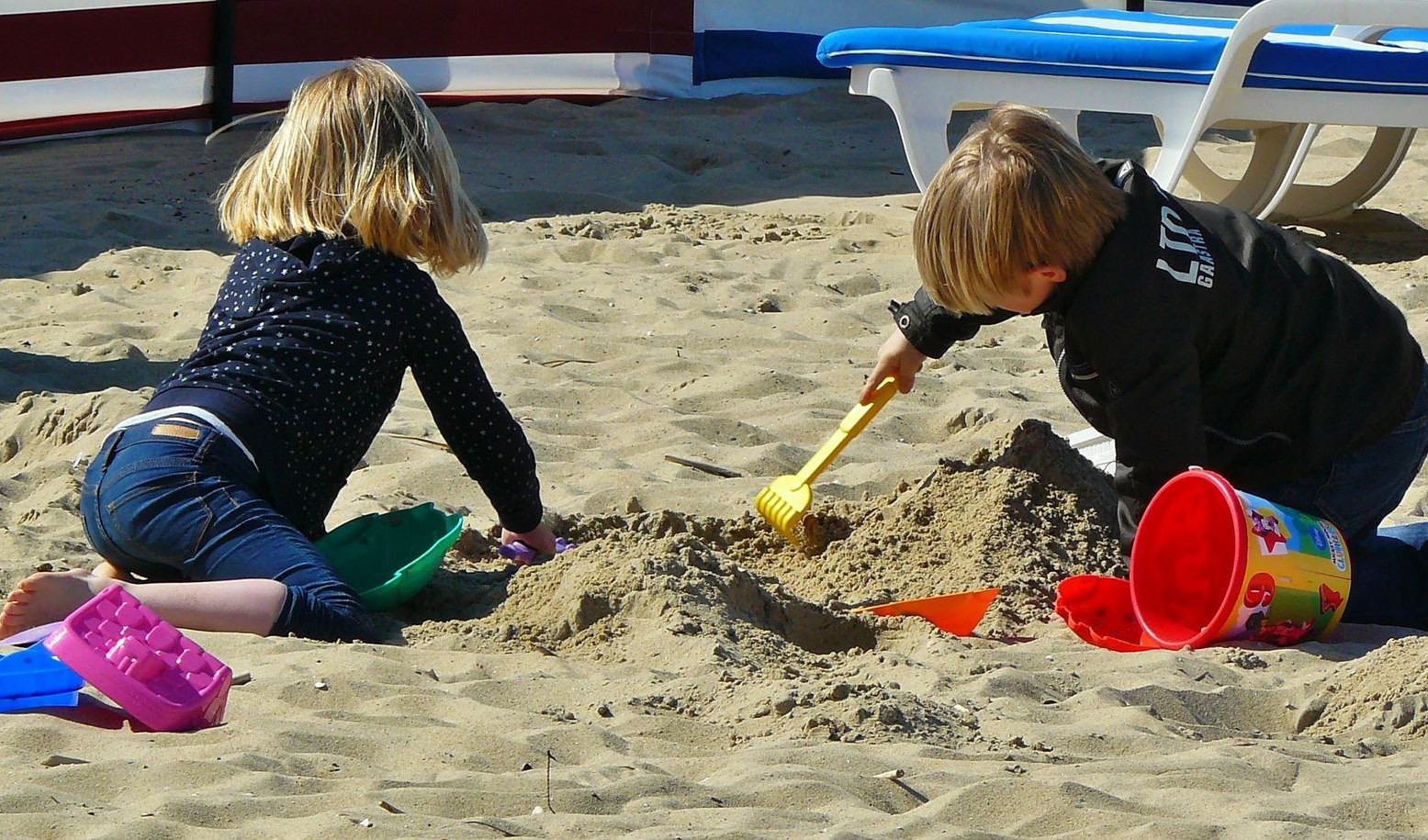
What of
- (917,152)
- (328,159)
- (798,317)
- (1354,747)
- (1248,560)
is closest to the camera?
(1354,747)

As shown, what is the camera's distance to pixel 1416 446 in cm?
267

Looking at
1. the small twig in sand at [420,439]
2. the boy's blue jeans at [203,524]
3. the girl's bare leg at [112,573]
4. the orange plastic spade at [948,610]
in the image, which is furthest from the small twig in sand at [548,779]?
the small twig in sand at [420,439]

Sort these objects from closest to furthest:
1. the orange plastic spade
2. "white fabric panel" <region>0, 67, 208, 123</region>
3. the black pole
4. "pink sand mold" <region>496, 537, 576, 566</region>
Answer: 1. the orange plastic spade
2. "pink sand mold" <region>496, 537, 576, 566</region>
3. "white fabric panel" <region>0, 67, 208, 123</region>
4. the black pole

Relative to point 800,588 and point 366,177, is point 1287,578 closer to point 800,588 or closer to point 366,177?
point 800,588

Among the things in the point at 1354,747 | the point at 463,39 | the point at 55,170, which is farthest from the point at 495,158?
the point at 1354,747

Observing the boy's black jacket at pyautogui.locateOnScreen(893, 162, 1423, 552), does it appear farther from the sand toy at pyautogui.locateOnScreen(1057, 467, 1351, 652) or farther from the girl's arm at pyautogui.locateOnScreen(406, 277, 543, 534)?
the girl's arm at pyautogui.locateOnScreen(406, 277, 543, 534)

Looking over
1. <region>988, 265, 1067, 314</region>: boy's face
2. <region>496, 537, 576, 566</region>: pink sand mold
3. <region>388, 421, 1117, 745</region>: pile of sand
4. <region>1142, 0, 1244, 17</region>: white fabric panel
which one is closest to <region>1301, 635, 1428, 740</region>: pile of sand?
<region>388, 421, 1117, 745</region>: pile of sand

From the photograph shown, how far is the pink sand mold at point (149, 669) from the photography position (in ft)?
6.24

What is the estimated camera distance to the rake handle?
2.89 meters

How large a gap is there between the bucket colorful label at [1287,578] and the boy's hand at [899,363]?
623 millimetres

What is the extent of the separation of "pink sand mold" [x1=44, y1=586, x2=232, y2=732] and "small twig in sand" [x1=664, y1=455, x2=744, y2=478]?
137 cm

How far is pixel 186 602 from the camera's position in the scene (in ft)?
7.44

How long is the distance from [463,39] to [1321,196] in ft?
11.2

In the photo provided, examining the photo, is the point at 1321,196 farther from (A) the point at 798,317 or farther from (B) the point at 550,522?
(B) the point at 550,522
